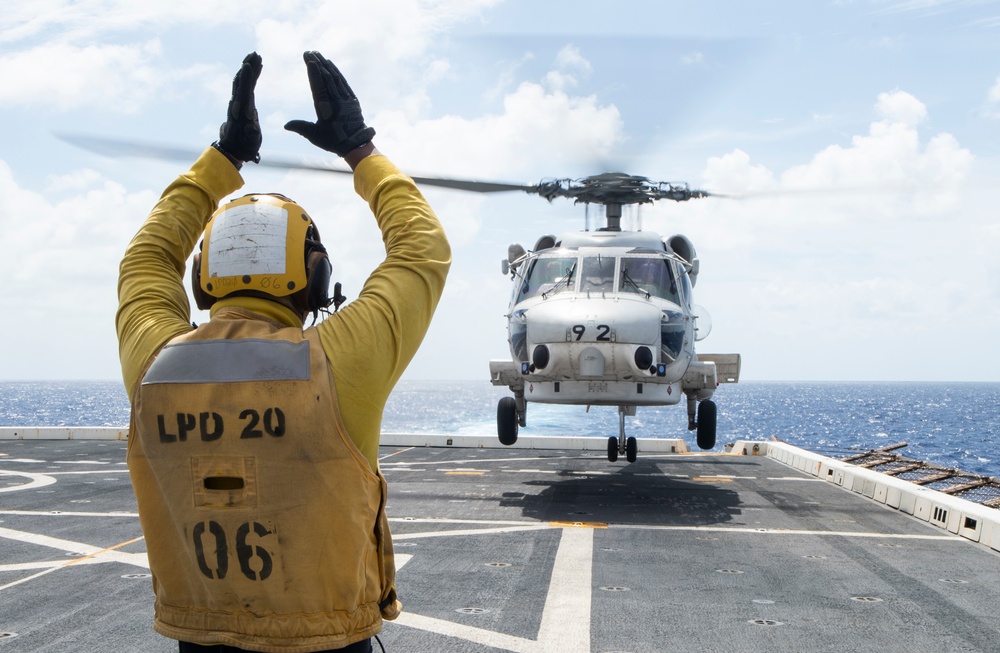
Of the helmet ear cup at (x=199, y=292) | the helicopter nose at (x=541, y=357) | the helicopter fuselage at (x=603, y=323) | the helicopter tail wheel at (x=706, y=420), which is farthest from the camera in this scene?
the helicopter tail wheel at (x=706, y=420)

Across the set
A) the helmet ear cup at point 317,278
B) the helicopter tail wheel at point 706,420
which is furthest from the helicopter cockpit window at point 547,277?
the helmet ear cup at point 317,278

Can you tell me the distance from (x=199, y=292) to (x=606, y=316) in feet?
34.4

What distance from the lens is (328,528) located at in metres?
2.26

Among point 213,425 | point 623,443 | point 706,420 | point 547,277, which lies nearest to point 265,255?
point 213,425

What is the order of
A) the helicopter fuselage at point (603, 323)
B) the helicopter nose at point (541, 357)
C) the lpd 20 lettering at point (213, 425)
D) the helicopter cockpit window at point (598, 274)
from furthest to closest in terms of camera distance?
the helicopter cockpit window at point (598, 274)
the helicopter nose at point (541, 357)
the helicopter fuselage at point (603, 323)
the lpd 20 lettering at point (213, 425)

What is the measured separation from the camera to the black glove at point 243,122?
8.56 ft

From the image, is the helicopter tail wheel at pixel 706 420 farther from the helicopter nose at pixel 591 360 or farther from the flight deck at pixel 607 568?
the helicopter nose at pixel 591 360

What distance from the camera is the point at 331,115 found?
2.54 meters

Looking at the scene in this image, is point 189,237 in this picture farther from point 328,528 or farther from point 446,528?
point 446,528

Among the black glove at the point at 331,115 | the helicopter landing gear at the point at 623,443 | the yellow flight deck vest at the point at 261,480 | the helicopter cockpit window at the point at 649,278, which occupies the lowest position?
the helicopter landing gear at the point at 623,443

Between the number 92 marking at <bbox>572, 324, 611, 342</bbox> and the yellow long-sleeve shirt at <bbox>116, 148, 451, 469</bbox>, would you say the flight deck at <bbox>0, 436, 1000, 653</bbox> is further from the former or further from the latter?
the yellow long-sleeve shirt at <bbox>116, 148, 451, 469</bbox>

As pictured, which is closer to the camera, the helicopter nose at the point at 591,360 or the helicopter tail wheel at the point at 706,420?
the helicopter nose at the point at 591,360

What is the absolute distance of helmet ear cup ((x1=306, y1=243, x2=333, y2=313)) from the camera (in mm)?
2412

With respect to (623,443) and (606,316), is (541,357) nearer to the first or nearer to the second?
(606,316)
